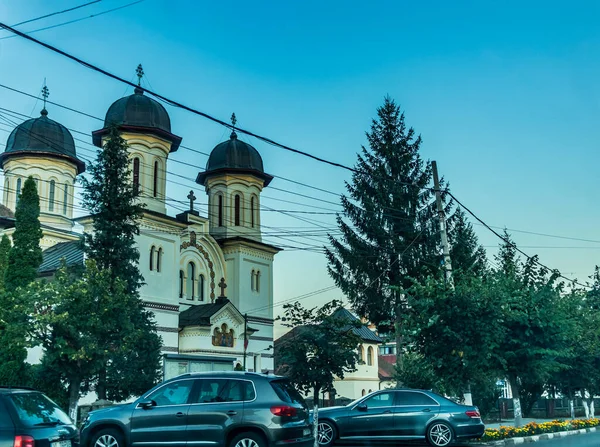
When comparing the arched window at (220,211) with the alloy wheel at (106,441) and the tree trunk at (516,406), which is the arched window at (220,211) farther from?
the alloy wheel at (106,441)

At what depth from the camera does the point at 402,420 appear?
15.5 meters

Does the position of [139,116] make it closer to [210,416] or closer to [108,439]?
[108,439]

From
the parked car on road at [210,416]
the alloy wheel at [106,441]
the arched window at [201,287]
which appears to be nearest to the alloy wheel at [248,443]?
the parked car on road at [210,416]

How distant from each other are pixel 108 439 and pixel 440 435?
24.8 ft

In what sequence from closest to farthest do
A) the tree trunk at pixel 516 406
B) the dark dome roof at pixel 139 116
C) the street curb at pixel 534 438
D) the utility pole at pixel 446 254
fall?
the street curb at pixel 534 438
the utility pole at pixel 446 254
the tree trunk at pixel 516 406
the dark dome roof at pixel 139 116

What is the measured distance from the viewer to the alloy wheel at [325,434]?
52.0 ft

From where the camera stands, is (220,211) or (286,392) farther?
(220,211)

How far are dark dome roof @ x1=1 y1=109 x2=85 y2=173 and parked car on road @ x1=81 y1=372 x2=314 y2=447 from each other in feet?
122

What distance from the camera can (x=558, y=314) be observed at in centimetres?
2086

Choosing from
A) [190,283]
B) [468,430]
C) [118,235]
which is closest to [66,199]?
[190,283]

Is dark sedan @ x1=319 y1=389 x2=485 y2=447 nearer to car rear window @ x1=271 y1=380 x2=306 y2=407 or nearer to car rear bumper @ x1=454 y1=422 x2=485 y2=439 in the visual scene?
car rear bumper @ x1=454 y1=422 x2=485 y2=439

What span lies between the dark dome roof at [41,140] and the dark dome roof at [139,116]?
6876 millimetres

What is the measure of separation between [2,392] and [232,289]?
1405 inches

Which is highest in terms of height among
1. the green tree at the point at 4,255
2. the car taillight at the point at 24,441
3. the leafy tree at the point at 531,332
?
the green tree at the point at 4,255
